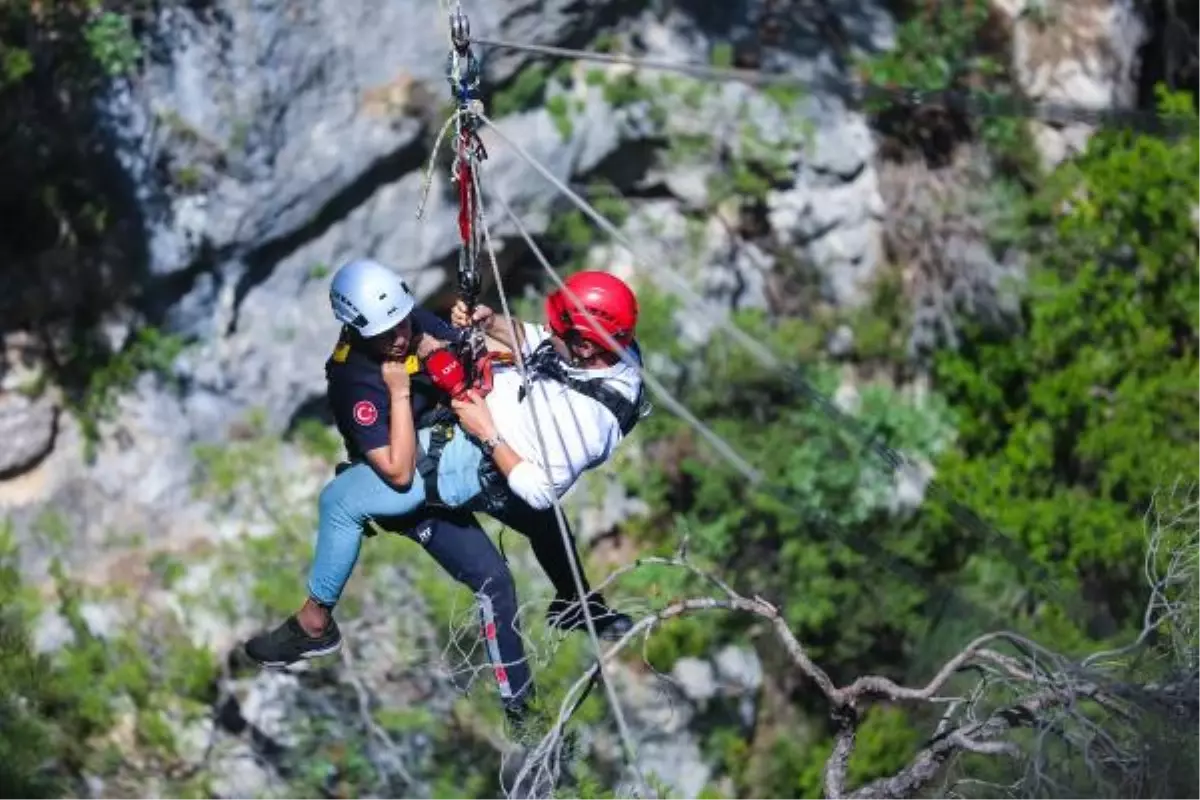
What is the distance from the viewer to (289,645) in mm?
5352

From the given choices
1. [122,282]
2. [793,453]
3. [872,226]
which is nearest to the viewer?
[122,282]

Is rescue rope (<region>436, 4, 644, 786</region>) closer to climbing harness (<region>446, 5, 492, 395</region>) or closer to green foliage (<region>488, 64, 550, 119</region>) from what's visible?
climbing harness (<region>446, 5, 492, 395</region>)

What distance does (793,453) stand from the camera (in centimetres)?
1062

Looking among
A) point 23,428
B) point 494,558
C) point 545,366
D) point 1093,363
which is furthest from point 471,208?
point 1093,363

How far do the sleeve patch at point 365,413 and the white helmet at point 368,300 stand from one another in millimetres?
186

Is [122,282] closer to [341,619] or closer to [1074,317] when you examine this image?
[341,619]

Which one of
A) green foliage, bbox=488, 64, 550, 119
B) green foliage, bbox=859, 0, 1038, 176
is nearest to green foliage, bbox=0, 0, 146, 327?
green foliage, bbox=488, 64, 550, 119

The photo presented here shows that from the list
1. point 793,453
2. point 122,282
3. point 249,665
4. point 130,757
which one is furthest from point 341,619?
point 793,453

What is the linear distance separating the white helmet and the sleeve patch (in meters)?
0.19

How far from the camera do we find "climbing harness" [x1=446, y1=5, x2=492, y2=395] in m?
4.93

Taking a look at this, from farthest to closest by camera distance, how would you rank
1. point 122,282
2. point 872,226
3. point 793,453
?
point 872,226 < point 793,453 < point 122,282

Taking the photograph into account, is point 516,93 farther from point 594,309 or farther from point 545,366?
point 594,309

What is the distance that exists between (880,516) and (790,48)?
273 centimetres

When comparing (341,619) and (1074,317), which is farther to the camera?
(1074,317)
